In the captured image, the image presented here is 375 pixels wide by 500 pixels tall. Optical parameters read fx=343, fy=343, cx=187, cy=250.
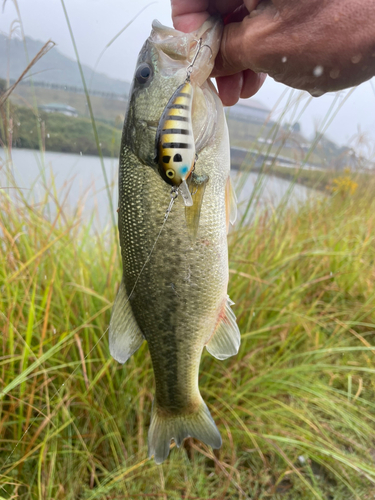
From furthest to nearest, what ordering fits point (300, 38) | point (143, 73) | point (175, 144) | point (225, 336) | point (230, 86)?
point (230, 86) → point (225, 336) → point (143, 73) → point (300, 38) → point (175, 144)

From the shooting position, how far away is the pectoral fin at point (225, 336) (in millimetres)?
1193

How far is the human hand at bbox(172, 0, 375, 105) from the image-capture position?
0.93 meters

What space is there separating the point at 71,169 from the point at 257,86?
1.59 metres

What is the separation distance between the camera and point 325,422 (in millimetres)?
2217

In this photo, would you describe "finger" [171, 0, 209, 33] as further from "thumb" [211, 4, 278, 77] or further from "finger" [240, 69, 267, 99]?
"finger" [240, 69, 267, 99]

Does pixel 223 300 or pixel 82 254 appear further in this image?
pixel 82 254

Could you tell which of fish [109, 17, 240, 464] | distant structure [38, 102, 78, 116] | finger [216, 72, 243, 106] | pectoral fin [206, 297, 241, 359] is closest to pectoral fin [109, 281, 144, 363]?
fish [109, 17, 240, 464]

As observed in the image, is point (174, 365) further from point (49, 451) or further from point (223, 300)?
point (49, 451)

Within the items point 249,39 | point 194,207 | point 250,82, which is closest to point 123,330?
point 194,207

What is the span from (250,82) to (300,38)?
20.3 inches

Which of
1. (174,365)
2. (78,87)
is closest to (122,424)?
(174,365)

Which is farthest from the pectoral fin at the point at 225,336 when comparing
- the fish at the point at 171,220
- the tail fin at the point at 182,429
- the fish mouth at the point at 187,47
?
the fish mouth at the point at 187,47

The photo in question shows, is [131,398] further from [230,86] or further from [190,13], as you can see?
[190,13]

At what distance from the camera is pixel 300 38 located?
966mm
